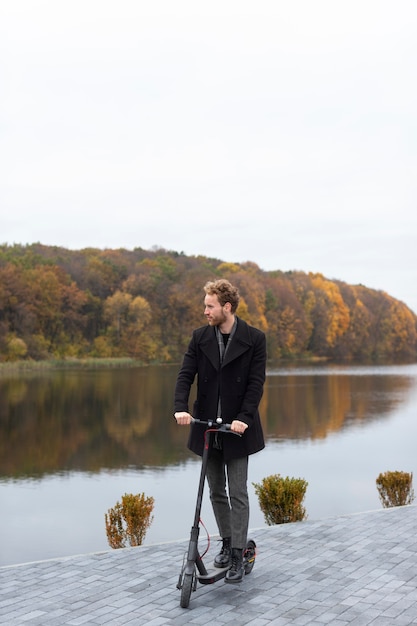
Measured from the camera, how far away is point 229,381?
4855 mm

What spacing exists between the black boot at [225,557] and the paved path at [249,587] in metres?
0.11

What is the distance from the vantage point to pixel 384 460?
15523 millimetres

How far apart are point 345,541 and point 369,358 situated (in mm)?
84347

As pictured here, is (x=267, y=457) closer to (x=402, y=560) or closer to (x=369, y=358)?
(x=402, y=560)

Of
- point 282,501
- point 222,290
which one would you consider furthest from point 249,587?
point 282,501

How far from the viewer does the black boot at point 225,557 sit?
4934 millimetres

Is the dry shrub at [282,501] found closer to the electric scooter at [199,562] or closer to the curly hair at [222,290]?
the electric scooter at [199,562]

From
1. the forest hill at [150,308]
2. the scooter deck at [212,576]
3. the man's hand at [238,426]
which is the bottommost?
the scooter deck at [212,576]

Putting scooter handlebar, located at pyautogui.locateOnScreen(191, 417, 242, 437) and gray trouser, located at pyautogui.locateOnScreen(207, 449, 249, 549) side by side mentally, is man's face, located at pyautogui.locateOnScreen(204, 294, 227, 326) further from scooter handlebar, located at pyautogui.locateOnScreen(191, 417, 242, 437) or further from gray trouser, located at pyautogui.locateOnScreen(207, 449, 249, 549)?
gray trouser, located at pyautogui.locateOnScreen(207, 449, 249, 549)

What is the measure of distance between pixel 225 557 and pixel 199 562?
Result: 0.38m

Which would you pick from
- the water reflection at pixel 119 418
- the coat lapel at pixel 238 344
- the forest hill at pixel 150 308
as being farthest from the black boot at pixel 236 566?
the forest hill at pixel 150 308

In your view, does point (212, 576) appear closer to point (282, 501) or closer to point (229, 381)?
point (229, 381)

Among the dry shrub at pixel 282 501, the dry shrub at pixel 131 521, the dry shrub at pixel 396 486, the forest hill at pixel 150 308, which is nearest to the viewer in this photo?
the dry shrub at pixel 131 521

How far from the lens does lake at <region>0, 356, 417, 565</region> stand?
9688mm
